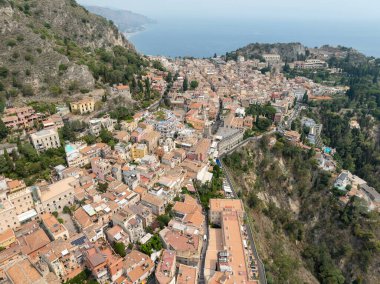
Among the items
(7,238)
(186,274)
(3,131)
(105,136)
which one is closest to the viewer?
(186,274)

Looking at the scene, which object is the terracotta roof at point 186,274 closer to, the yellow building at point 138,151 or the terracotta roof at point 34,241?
the terracotta roof at point 34,241

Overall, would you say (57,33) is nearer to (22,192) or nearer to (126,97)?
(126,97)

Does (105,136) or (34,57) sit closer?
(105,136)

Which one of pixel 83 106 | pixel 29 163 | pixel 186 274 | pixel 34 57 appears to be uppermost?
pixel 34 57

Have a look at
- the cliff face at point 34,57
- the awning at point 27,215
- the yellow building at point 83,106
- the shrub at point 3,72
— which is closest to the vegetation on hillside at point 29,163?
the awning at point 27,215

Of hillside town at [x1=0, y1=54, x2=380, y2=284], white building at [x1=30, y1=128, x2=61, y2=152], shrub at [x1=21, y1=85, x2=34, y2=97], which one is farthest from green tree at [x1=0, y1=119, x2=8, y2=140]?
shrub at [x1=21, y1=85, x2=34, y2=97]

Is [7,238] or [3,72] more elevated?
[3,72]

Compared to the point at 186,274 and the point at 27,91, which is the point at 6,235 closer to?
the point at 186,274

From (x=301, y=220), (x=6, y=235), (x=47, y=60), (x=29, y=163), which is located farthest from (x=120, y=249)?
(x=47, y=60)
